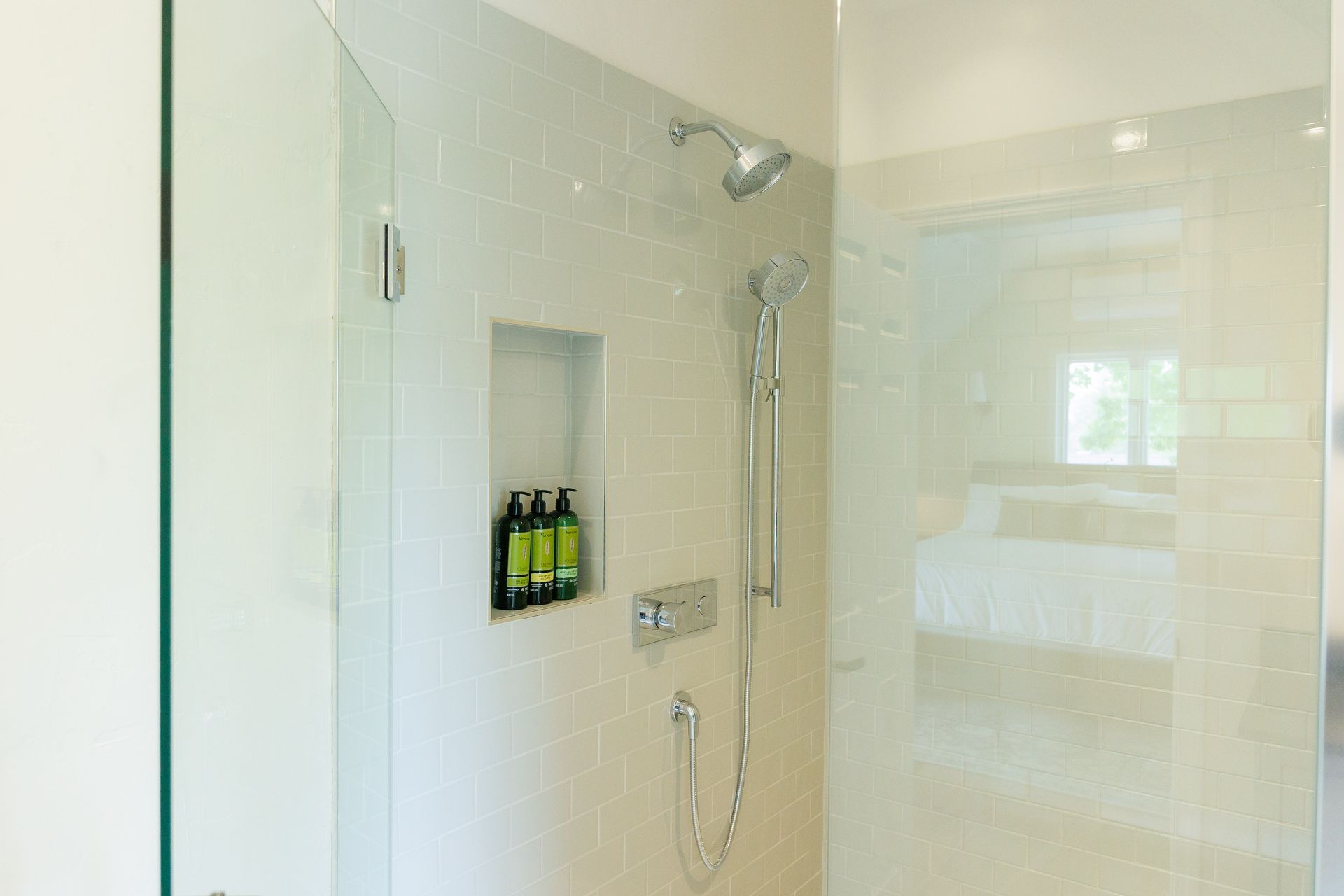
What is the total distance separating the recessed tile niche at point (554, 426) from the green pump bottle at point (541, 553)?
0.03 metres

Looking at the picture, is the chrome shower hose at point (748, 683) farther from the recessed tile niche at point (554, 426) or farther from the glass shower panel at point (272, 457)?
the glass shower panel at point (272, 457)

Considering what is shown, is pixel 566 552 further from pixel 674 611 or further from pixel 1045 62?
pixel 1045 62

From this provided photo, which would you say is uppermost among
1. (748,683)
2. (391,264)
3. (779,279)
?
(779,279)

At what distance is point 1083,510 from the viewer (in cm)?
133

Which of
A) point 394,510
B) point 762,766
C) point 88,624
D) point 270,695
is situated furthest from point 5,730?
point 762,766

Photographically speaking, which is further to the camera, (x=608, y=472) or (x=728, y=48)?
(x=728, y=48)

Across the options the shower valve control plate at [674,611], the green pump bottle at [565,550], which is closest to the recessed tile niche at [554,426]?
the green pump bottle at [565,550]

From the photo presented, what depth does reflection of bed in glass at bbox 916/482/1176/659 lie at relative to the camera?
4.19 feet

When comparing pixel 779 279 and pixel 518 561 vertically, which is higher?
pixel 779 279

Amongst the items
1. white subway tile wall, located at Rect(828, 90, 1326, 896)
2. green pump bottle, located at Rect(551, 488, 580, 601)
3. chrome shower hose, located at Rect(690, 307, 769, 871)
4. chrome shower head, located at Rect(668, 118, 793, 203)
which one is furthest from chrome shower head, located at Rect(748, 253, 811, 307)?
green pump bottle, located at Rect(551, 488, 580, 601)

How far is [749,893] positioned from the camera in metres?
2.20

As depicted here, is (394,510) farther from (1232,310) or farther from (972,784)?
(1232,310)

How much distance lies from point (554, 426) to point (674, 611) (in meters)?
0.49

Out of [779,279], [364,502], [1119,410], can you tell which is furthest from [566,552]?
[1119,410]
